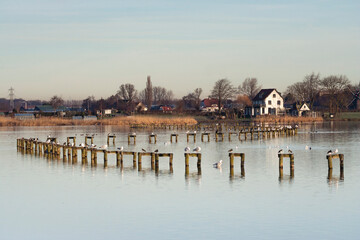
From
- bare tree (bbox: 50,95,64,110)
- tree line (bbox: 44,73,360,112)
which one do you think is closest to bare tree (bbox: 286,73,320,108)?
tree line (bbox: 44,73,360,112)

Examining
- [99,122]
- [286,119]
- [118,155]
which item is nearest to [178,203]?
[118,155]

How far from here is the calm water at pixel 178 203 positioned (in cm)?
1967

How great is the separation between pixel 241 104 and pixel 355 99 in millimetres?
32588

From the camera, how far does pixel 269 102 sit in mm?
137500

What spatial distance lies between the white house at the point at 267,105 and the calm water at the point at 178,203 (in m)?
97.6

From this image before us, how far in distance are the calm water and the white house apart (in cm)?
9758

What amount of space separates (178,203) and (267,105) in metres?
115

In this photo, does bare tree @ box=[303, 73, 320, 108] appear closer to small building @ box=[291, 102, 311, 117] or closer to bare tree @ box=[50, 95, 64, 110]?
small building @ box=[291, 102, 311, 117]

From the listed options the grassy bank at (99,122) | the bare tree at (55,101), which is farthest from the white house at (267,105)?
the bare tree at (55,101)

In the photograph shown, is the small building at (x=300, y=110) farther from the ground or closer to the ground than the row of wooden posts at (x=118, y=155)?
farther from the ground

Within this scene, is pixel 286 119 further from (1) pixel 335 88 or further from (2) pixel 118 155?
(2) pixel 118 155

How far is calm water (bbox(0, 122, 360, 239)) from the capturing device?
64.5 ft

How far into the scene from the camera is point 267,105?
13712cm

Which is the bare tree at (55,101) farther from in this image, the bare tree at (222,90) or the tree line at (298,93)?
the bare tree at (222,90)
